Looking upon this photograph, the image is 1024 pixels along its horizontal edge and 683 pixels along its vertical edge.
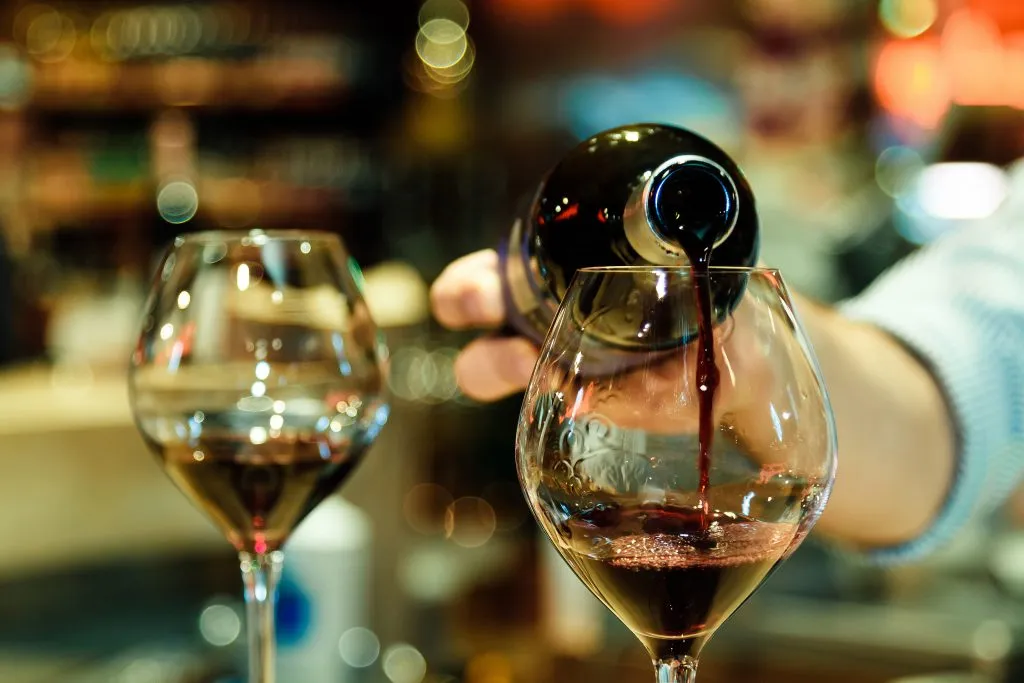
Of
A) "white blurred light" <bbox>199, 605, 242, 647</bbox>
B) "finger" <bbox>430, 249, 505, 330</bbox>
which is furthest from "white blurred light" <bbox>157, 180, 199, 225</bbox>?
"finger" <bbox>430, 249, 505, 330</bbox>

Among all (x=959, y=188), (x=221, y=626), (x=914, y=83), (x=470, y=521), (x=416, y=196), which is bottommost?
(x=470, y=521)

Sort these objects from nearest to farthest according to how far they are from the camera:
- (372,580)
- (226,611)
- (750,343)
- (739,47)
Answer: (750,343), (226,611), (372,580), (739,47)

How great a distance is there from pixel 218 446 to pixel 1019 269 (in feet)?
2.84

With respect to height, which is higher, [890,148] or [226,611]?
[890,148]

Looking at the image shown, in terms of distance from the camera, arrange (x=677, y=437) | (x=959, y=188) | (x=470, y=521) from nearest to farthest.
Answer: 1. (x=677, y=437)
2. (x=959, y=188)
3. (x=470, y=521)

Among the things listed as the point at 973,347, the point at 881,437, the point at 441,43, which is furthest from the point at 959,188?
the point at 881,437

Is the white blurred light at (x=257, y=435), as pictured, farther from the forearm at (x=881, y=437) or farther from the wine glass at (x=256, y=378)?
the forearm at (x=881, y=437)

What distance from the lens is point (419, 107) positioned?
4.59 m

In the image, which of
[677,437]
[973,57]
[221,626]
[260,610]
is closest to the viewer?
[677,437]

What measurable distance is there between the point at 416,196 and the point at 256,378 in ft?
12.5

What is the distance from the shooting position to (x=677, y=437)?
0.56 m

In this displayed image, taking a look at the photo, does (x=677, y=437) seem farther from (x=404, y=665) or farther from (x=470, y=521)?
(x=470, y=521)

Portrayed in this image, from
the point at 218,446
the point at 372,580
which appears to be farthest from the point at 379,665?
the point at 372,580

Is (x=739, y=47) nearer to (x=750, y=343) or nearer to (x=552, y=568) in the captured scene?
(x=552, y=568)
